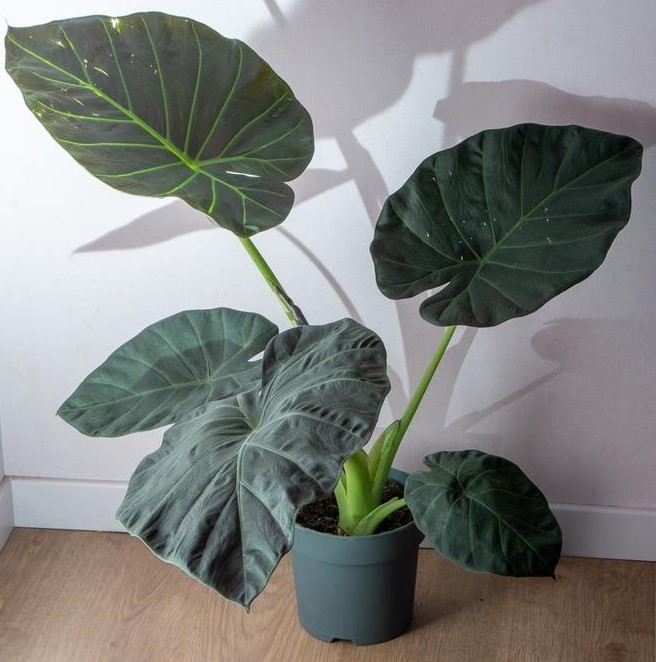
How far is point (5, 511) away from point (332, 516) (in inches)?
27.9

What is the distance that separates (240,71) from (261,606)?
95 cm

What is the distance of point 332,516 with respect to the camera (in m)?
1.71

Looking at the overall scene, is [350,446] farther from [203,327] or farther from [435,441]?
[435,441]

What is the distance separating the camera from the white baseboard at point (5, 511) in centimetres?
198

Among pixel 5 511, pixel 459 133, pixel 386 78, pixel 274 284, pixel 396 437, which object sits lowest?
pixel 5 511

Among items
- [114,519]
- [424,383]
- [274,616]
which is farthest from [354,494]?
[114,519]

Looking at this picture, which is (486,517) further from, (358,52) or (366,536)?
(358,52)

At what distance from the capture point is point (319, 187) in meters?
1.75

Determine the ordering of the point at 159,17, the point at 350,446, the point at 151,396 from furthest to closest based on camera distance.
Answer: the point at 151,396, the point at 159,17, the point at 350,446

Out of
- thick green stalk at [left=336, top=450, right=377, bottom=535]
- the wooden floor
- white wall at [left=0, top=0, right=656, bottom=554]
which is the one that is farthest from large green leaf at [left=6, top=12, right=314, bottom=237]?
the wooden floor

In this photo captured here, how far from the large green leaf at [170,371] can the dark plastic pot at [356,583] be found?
0.92 feet

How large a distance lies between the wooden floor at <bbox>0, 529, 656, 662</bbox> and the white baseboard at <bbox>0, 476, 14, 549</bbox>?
4 cm

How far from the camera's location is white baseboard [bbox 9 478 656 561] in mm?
1908

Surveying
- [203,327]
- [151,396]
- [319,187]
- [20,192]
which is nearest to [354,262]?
[319,187]
